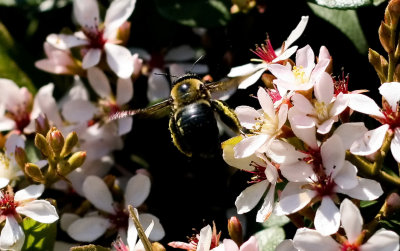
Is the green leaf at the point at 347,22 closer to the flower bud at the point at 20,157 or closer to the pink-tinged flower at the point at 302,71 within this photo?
the pink-tinged flower at the point at 302,71

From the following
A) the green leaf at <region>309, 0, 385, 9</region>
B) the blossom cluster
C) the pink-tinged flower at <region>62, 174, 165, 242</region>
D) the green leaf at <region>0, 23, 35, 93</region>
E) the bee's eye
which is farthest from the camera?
the green leaf at <region>0, 23, 35, 93</region>

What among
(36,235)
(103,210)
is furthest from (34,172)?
(103,210)

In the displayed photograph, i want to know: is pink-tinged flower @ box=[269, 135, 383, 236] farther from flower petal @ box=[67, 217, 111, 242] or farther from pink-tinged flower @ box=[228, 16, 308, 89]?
flower petal @ box=[67, 217, 111, 242]

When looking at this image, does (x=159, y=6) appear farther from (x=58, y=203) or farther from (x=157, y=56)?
(x=58, y=203)

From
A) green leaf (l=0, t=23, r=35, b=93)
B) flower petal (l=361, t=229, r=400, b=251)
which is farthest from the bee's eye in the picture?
green leaf (l=0, t=23, r=35, b=93)

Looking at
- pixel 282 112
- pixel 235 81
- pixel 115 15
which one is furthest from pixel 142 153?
pixel 282 112

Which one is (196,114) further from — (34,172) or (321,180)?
(34,172)

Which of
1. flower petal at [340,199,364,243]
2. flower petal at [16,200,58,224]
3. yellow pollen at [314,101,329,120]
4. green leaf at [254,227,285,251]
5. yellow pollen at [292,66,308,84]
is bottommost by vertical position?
green leaf at [254,227,285,251]
